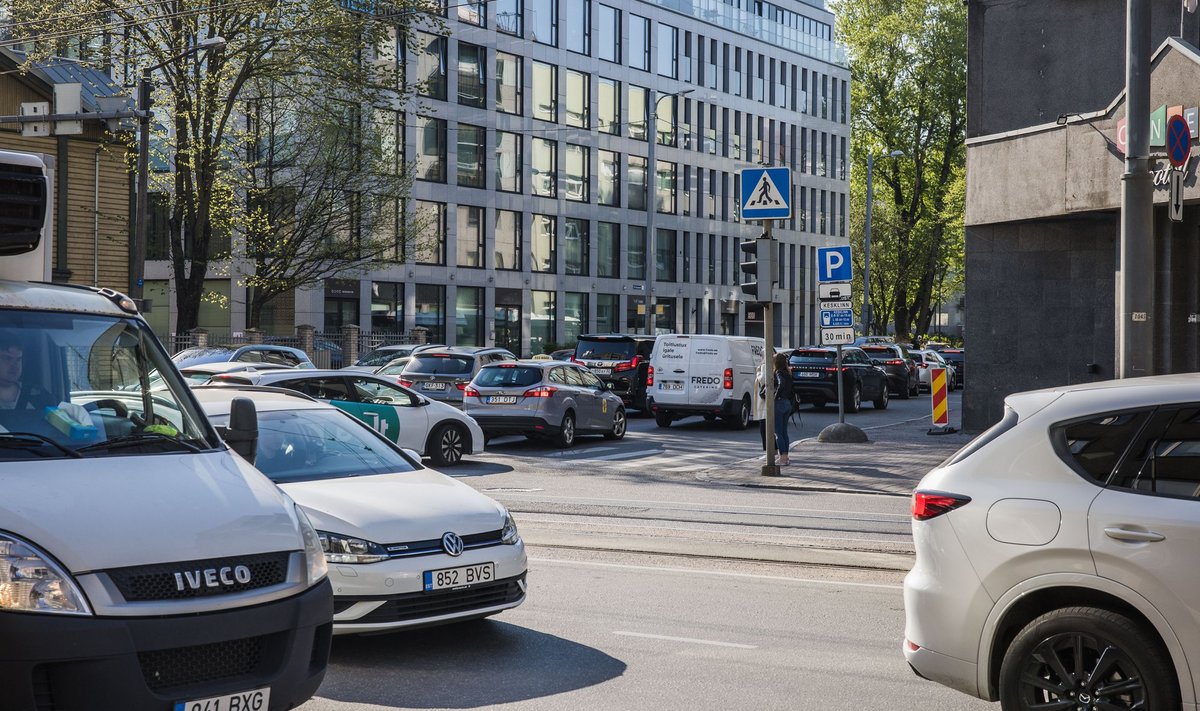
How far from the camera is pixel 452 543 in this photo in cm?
721

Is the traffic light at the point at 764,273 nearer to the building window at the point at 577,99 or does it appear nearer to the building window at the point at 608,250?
the building window at the point at 577,99

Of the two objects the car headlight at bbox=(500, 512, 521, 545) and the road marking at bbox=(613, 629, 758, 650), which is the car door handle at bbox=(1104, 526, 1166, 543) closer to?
the road marking at bbox=(613, 629, 758, 650)

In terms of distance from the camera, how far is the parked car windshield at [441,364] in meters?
24.6

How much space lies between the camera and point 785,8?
77.9 metres

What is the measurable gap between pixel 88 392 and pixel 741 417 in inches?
928

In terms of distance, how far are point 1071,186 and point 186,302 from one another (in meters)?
24.1

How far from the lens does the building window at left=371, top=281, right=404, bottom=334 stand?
52.8m

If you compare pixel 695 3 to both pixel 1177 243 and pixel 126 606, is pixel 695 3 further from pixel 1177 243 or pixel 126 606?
pixel 126 606

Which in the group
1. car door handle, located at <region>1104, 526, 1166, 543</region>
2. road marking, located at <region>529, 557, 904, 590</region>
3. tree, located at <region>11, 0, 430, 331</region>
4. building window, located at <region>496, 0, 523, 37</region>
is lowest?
road marking, located at <region>529, 557, 904, 590</region>

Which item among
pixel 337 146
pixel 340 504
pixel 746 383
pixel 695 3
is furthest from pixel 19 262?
pixel 695 3

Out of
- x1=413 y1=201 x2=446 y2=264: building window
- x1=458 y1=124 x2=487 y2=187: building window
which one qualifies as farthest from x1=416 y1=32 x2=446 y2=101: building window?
x1=413 y1=201 x2=446 y2=264: building window

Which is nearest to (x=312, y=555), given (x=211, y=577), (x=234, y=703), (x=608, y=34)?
(x=211, y=577)

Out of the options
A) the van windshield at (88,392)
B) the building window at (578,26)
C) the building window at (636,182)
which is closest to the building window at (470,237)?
the building window at (578,26)

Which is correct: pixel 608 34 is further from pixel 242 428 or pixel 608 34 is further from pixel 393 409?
pixel 242 428
